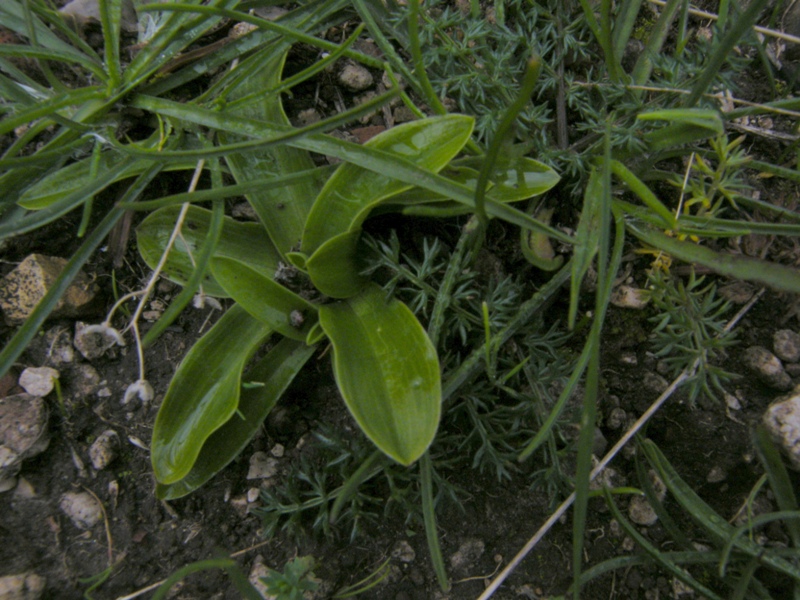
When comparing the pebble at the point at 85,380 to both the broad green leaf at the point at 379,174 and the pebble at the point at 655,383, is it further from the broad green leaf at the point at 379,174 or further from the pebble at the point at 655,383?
the pebble at the point at 655,383

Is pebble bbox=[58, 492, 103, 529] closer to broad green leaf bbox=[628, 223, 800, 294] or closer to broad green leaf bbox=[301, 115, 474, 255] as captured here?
broad green leaf bbox=[301, 115, 474, 255]

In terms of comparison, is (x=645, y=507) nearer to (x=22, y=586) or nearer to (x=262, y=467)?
(x=262, y=467)

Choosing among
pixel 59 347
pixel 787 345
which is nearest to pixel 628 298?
pixel 787 345

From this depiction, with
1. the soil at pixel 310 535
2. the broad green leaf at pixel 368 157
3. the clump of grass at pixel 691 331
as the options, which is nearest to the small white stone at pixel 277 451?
the soil at pixel 310 535

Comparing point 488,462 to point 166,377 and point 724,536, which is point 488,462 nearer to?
point 724,536

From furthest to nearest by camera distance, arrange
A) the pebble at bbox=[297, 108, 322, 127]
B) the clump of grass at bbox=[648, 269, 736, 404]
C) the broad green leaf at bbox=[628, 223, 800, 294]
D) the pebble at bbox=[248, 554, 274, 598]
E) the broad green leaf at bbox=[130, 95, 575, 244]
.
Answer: the pebble at bbox=[297, 108, 322, 127] → the pebble at bbox=[248, 554, 274, 598] → the clump of grass at bbox=[648, 269, 736, 404] → the broad green leaf at bbox=[130, 95, 575, 244] → the broad green leaf at bbox=[628, 223, 800, 294]

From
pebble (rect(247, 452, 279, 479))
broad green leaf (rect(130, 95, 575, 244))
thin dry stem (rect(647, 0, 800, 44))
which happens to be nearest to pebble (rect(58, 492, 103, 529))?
pebble (rect(247, 452, 279, 479))

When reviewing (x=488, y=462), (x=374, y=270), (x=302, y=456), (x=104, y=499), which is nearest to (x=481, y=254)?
(x=374, y=270)
